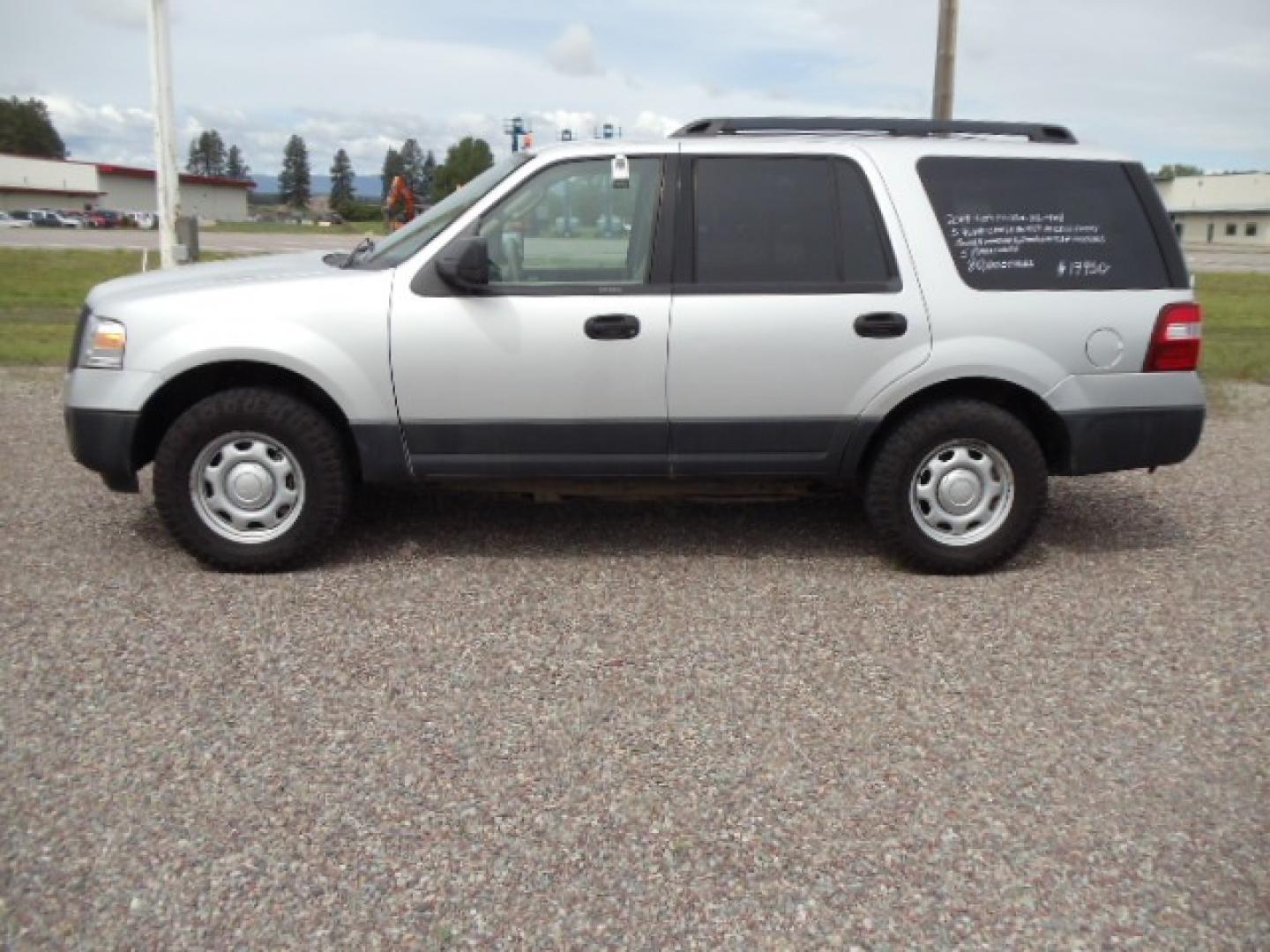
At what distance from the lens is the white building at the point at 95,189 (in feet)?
297

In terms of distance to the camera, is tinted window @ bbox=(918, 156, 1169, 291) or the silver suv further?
tinted window @ bbox=(918, 156, 1169, 291)

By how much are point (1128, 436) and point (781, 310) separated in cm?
163

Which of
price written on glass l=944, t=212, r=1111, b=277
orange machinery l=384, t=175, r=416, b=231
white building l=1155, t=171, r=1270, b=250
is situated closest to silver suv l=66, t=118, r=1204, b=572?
price written on glass l=944, t=212, r=1111, b=277

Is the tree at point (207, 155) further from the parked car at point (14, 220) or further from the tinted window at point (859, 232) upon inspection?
the tinted window at point (859, 232)

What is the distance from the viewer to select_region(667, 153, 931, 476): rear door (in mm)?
4785

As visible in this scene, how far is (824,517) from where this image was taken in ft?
19.8

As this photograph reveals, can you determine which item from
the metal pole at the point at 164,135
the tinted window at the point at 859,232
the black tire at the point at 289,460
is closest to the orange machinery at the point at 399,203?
the metal pole at the point at 164,135

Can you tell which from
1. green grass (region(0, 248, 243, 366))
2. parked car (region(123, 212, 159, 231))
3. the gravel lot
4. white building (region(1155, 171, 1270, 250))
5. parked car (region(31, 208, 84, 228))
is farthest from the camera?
white building (region(1155, 171, 1270, 250))

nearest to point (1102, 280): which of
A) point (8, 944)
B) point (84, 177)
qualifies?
point (8, 944)

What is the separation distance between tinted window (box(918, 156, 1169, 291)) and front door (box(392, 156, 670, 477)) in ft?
4.29

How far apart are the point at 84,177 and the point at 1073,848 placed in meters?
107

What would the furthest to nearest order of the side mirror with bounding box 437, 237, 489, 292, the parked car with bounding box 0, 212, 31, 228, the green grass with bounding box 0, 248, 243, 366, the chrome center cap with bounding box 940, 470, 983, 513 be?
the parked car with bounding box 0, 212, 31, 228 → the green grass with bounding box 0, 248, 243, 366 → the chrome center cap with bounding box 940, 470, 983, 513 → the side mirror with bounding box 437, 237, 489, 292

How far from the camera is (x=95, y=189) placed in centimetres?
9644

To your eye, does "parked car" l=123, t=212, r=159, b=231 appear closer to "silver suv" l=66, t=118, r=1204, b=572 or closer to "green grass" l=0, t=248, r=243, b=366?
"green grass" l=0, t=248, r=243, b=366
